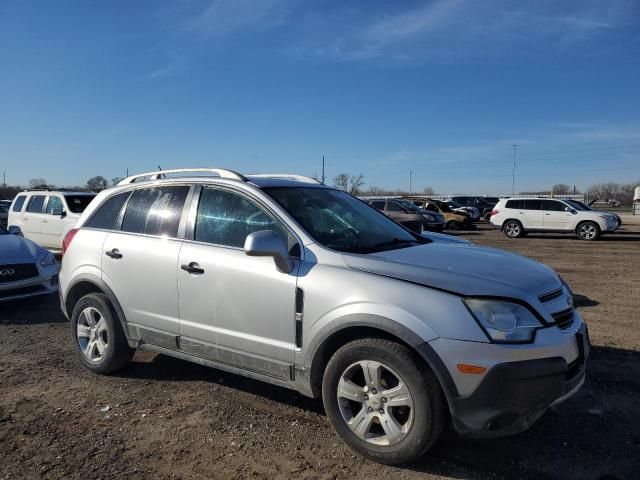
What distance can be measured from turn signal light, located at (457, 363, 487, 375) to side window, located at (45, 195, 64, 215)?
41.5 feet

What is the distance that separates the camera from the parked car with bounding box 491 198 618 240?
813 inches

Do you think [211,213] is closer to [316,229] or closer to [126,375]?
[316,229]

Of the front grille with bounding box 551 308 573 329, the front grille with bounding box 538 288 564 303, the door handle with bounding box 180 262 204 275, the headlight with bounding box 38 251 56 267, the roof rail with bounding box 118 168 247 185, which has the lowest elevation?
the headlight with bounding box 38 251 56 267

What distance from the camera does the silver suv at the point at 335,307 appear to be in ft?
9.68

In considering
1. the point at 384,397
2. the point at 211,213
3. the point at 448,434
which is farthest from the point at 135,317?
the point at 448,434

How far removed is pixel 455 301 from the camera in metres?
2.99

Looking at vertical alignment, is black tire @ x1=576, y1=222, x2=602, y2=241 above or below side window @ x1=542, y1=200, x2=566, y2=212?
below

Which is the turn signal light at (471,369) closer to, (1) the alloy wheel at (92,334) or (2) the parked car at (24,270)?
(1) the alloy wheel at (92,334)

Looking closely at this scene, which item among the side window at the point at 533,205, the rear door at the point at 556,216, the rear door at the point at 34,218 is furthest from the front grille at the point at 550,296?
the side window at the point at 533,205

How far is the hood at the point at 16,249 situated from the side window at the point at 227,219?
15.7 feet

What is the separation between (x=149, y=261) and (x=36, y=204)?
37.2 ft

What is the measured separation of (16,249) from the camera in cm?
784

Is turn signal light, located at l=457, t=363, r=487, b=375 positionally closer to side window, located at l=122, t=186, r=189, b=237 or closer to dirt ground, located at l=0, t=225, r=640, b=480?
dirt ground, located at l=0, t=225, r=640, b=480

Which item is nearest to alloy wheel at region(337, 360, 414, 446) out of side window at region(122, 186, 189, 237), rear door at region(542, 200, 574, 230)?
side window at region(122, 186, 189, 237)
